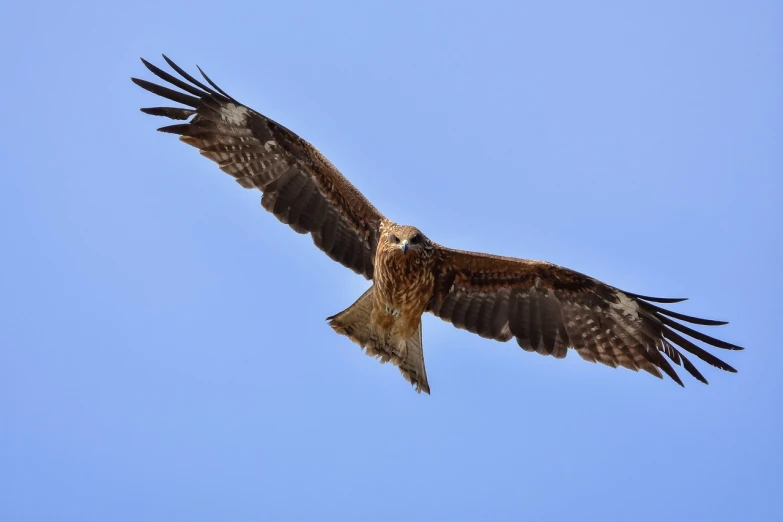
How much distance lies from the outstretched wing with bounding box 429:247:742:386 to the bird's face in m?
0.45

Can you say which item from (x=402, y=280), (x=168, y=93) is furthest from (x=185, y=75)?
(x=402, y=280)

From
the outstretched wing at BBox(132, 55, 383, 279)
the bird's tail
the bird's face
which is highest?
the outstretched wing at BBox(132, 55, 383, 279)

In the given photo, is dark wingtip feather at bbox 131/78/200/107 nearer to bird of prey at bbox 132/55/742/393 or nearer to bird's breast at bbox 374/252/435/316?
bird of prey at bbox 132/55/742/393

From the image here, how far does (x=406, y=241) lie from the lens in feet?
30.0

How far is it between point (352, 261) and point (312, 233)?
539 mm

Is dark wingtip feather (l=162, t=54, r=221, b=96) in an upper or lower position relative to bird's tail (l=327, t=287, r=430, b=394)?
upper

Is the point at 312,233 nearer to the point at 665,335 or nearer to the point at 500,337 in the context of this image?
the point at 500,337

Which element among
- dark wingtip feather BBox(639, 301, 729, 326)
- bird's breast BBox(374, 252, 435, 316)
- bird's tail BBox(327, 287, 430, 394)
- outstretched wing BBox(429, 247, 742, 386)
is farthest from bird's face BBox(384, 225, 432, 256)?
dark wingtip feather BBox(639, 301, 729, 326)

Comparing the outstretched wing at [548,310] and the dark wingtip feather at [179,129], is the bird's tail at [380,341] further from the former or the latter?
the dark wingtip feather at [179,129]

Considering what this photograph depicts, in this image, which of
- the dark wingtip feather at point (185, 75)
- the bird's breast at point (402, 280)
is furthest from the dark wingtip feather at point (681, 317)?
the dark wingtip feather at point (185, 75)

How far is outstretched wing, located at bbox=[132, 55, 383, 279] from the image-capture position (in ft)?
33.1

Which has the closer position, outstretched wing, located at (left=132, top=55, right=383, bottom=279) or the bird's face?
the bird's face

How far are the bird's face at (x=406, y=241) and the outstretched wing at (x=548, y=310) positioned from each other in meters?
0.45

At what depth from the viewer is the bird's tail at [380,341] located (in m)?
9.80
